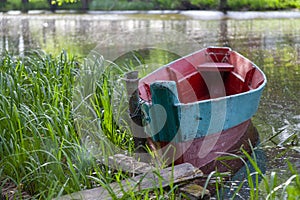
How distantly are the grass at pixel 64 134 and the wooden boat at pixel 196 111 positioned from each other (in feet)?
1.01

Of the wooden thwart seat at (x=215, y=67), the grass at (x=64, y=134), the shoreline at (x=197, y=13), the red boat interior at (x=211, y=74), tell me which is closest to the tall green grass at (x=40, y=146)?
the grass at (x=64, y=134)

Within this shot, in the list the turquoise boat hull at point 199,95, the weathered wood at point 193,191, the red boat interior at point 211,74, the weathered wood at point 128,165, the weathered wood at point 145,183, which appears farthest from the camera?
the red boat interior at point 211,74

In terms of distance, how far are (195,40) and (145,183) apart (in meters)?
10.1

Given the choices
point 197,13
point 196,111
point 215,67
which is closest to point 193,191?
point 196,111

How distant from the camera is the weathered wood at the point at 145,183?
3.51 m

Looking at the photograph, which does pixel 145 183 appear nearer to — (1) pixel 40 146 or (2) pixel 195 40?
(1) pixel 40 146

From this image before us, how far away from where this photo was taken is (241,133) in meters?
5.45

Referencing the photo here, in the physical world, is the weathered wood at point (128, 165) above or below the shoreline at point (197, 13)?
above

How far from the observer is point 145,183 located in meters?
3.84

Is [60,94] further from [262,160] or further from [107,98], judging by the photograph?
[262,160]

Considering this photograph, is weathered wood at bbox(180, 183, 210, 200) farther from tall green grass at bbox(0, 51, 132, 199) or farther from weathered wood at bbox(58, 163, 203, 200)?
tall green grass at bbox(0, 51, 132, 199)

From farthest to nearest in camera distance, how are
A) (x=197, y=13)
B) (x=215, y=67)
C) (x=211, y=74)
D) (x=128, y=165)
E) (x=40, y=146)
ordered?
(x=197, y=13)
(x=211, y=74)
(x=215, y=67)
(x=128, y=165)
(x=40, y=146)

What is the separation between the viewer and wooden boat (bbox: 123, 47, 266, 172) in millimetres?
4383

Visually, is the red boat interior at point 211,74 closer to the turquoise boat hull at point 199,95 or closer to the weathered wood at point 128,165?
the turquoise boat hull at point 199,95
